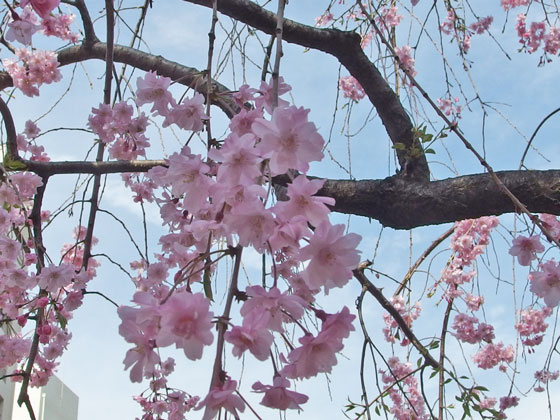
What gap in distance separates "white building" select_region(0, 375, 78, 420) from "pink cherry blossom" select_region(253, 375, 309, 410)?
6.46 m

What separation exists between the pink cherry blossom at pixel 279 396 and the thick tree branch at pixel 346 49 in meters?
1.62

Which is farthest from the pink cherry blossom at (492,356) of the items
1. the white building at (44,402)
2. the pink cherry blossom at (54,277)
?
the white building at (44,402)

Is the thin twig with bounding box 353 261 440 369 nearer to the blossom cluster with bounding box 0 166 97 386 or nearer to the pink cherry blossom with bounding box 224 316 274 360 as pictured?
the blossom cluster with bounding box 0 166 97 386

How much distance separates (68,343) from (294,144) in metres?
2.02

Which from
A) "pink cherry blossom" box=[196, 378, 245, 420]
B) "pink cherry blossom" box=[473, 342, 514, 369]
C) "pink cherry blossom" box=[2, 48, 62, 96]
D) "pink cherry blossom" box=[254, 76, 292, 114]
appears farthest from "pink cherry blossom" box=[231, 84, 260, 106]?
"pink cherry blossom" box=[473, 342, 514, 369]

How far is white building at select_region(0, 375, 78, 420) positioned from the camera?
7267mm

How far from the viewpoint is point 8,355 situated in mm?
2531

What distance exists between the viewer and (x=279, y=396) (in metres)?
0.66

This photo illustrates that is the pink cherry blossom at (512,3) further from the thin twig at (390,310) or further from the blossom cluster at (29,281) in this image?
the blossom cluster at (29,281)

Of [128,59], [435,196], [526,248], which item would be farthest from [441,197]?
[128,59]

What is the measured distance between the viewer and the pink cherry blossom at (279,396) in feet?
2.17

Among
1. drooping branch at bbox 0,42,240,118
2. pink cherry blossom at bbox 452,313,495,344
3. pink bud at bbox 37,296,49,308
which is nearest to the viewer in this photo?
pink bud at bbox 37,296,49,308

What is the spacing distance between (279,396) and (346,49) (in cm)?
185

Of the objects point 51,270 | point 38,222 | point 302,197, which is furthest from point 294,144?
point 38,222
